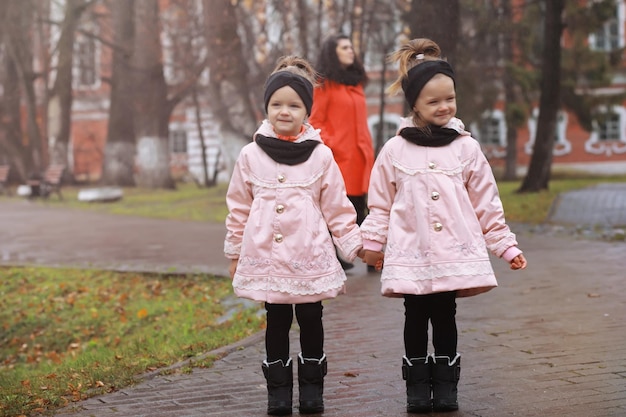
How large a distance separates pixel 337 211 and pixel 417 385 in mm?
882

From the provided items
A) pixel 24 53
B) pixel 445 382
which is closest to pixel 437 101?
pixel 445 382

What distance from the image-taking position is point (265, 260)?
5.04 meters

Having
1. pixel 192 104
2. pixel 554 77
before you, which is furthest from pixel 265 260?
pixel 192 104

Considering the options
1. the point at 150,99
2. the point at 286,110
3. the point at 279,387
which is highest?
the point at 286,110

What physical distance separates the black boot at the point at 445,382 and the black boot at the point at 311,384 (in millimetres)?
529

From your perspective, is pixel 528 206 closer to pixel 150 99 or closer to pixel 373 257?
pixel 373 257

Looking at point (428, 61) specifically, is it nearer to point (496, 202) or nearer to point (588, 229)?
point (496, 202)

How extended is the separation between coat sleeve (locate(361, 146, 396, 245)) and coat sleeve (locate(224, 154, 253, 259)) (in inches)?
22.4

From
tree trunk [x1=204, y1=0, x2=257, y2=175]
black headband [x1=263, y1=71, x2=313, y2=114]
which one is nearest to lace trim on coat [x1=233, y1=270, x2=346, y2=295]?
black headband [x1=263, y1=71, x2=313, y2=114]

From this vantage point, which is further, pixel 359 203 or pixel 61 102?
pixel 61 102

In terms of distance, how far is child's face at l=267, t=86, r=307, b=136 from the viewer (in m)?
5.09

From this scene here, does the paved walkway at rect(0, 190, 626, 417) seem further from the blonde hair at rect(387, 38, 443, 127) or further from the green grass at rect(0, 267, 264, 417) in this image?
the blonde hair at rect(387, 38, 443, 127)

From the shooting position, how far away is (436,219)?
489 cm

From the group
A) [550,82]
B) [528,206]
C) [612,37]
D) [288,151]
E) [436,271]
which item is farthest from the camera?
[612,37]
